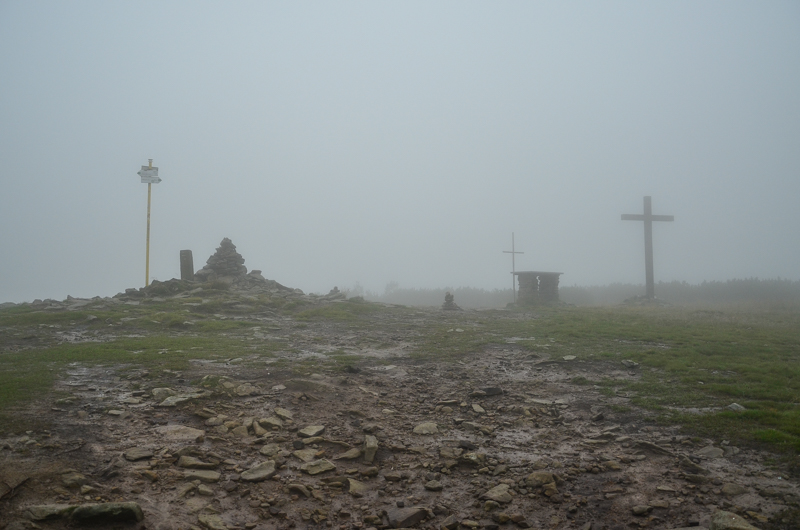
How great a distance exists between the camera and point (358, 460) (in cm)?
539

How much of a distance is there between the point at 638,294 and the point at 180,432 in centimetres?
3515

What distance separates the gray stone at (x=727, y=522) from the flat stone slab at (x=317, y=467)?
3.51m

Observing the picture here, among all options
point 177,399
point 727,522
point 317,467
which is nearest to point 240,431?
point 317,467

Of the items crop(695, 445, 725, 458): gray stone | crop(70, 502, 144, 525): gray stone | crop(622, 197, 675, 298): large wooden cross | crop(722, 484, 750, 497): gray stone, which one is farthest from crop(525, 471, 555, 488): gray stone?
crop(622, 197, 675, 298): large wooden cross

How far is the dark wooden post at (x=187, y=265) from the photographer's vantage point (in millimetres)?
23562

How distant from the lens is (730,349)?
34.0 feet

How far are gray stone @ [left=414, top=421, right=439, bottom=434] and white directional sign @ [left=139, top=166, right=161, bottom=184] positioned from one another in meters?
→ 19.5

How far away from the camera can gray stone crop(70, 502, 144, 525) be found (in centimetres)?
381

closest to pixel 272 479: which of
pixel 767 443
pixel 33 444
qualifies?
pixel 33 444

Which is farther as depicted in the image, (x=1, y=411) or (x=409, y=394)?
(x=409, y=394)

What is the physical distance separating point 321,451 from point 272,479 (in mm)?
750

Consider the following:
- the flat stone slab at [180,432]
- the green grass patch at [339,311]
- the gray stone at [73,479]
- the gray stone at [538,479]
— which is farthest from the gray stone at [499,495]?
the green grass patch at [339,311]

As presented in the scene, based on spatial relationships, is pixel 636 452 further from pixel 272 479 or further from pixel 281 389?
Answer: pixel 281 389

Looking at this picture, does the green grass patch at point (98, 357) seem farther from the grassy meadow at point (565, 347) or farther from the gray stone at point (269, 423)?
the gray stone at point (269, 423)
